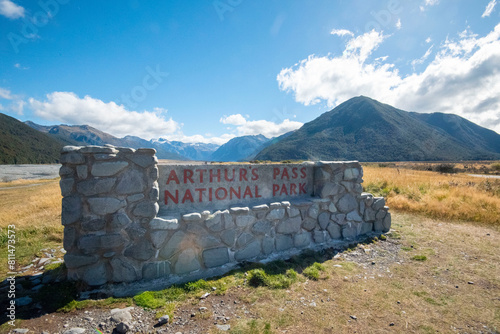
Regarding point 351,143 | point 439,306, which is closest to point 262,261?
point 439,306

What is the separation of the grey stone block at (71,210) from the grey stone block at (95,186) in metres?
0.18

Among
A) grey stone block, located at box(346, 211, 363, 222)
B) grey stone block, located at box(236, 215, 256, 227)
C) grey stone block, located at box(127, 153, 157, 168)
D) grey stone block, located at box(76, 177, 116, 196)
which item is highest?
grey stone block, located at box(127, 153, 157, 168)

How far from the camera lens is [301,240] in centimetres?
530

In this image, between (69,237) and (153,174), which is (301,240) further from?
(69,237)

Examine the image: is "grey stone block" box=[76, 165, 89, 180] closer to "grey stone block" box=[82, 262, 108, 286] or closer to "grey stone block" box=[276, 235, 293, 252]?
"grey stone block" box=[82, 262, 108, 286]

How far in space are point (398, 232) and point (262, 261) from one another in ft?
14.9

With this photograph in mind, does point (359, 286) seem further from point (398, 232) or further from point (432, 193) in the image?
point (432, 193)

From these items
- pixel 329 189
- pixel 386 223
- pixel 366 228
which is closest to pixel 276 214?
pixel 329 189

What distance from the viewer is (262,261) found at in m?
4.59

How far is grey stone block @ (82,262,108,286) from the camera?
3.64m

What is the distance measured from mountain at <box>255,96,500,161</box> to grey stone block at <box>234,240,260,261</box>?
8599 cm

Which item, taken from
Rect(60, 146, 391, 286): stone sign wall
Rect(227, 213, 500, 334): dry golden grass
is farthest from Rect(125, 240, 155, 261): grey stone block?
Rect(227, 213, 500, 334): dry golden grass

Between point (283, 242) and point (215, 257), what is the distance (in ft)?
5.23

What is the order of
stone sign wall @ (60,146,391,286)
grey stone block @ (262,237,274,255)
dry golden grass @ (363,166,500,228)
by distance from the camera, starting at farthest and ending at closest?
dry golden grass @ (363,166,500,228)
grey stone block @ (262,237,274,255)
stone sign wall @ (60,146,391,286)
